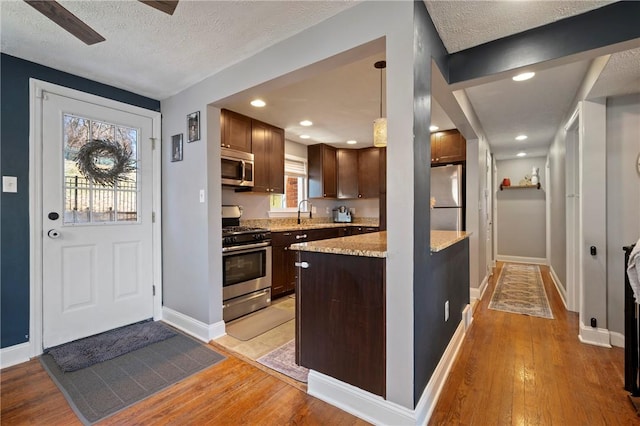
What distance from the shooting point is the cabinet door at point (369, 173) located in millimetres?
5227

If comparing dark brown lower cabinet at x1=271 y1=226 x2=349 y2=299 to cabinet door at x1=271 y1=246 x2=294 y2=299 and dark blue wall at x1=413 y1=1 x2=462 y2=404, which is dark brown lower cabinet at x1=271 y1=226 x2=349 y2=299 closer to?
cabinet door at x1=271 y1=246 x2=294 y2=299

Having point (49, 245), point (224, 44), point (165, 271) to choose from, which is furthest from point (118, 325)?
point (224, 44)

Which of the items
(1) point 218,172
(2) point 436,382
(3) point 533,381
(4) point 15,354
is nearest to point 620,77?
(3) point 533,381

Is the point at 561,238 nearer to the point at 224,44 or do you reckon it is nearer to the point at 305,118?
the point at 305,118

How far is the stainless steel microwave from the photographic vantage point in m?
3.36

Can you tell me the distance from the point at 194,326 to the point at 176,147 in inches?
67.2

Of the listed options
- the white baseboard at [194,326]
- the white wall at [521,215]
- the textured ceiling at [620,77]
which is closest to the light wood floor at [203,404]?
the white baseboard at [194,326]

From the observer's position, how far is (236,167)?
3500 mm

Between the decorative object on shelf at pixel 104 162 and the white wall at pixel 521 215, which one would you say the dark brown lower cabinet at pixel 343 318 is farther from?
the white wall at pixel 521 215

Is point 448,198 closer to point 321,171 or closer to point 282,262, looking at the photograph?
point 321,171

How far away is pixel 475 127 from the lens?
3578 mm

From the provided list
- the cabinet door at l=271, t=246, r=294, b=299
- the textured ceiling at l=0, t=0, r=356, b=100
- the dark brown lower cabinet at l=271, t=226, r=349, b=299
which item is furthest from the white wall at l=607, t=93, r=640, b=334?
the cabinet door at l=271, t=246, r=294, b=299

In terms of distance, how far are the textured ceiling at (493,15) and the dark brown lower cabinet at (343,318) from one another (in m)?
1.46

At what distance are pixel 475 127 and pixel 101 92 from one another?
3933 mm
